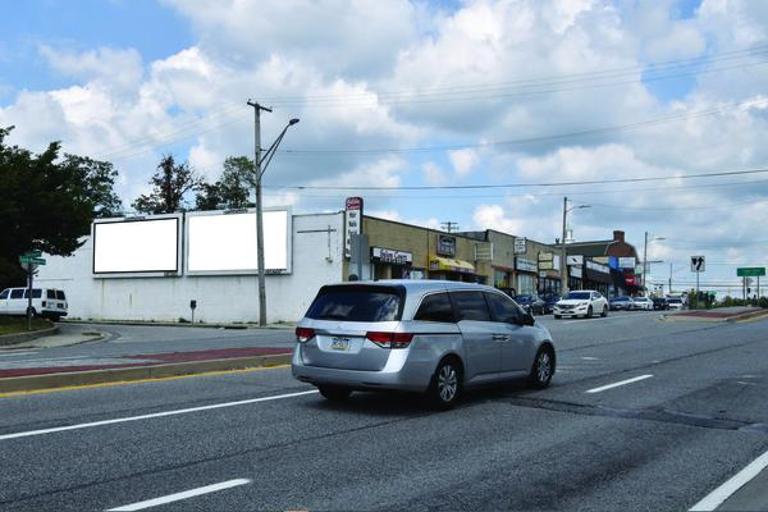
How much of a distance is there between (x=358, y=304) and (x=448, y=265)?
132 ft

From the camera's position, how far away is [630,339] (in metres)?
23.7

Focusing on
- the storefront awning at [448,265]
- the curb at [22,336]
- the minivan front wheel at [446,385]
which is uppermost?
the storefront awning at [448,265]

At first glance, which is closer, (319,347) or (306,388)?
(319,347)

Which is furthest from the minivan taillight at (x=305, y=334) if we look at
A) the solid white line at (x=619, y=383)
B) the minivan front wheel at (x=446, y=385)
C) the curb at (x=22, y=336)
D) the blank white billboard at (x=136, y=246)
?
the blank white billboard at (x=136, y=246)

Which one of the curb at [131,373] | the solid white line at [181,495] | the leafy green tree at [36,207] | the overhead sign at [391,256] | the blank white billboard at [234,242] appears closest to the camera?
the solid white line at [181,495]

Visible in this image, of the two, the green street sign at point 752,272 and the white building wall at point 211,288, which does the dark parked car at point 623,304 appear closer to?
the green street sign at point 752,272

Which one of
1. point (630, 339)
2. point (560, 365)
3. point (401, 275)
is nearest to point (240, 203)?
point (401, 275)

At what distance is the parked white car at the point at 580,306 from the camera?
4194cm

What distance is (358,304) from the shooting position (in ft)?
33.1

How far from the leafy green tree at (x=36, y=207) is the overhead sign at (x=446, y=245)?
2249 centimetres

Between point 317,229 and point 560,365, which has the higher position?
point 317,229

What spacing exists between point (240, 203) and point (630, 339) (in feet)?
194

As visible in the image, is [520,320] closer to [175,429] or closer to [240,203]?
[175,429]

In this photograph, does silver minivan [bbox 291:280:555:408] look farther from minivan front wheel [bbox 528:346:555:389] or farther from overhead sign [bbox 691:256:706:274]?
overhead sign [bbox 691:256:706:274]
